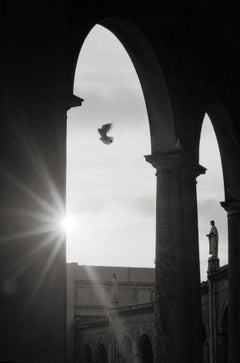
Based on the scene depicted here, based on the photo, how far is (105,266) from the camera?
222ft

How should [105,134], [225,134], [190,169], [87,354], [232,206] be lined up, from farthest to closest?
[87,354]
[232,206]
[225,134]
[190,169]
[105,134]

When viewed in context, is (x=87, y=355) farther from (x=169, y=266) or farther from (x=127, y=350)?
(x=169, y=266)

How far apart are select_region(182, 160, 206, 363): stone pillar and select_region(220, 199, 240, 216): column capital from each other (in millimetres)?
2954

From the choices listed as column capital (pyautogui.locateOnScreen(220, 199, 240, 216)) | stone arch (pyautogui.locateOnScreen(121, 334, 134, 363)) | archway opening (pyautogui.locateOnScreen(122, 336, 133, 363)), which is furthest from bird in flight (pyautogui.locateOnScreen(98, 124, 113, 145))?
archway opening (pyautogui.locateOnScreen(122, 336, 133, 363))

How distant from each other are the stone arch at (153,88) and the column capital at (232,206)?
3.73 meters

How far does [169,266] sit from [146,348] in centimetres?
3289

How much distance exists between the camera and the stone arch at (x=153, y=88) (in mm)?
11102

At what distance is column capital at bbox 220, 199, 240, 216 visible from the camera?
48.6ft

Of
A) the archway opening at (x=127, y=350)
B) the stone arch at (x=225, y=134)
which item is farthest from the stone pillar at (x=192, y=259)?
the archway opening at (x=127, y=350)

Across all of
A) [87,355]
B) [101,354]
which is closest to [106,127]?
[101,354]

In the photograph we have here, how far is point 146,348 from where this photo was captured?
4284 cm

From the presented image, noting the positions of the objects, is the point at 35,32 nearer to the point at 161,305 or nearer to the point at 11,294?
the point at 11,294

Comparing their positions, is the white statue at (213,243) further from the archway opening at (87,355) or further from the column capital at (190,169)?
the archway opening at (87,355)

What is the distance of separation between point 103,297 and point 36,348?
55.2 m
